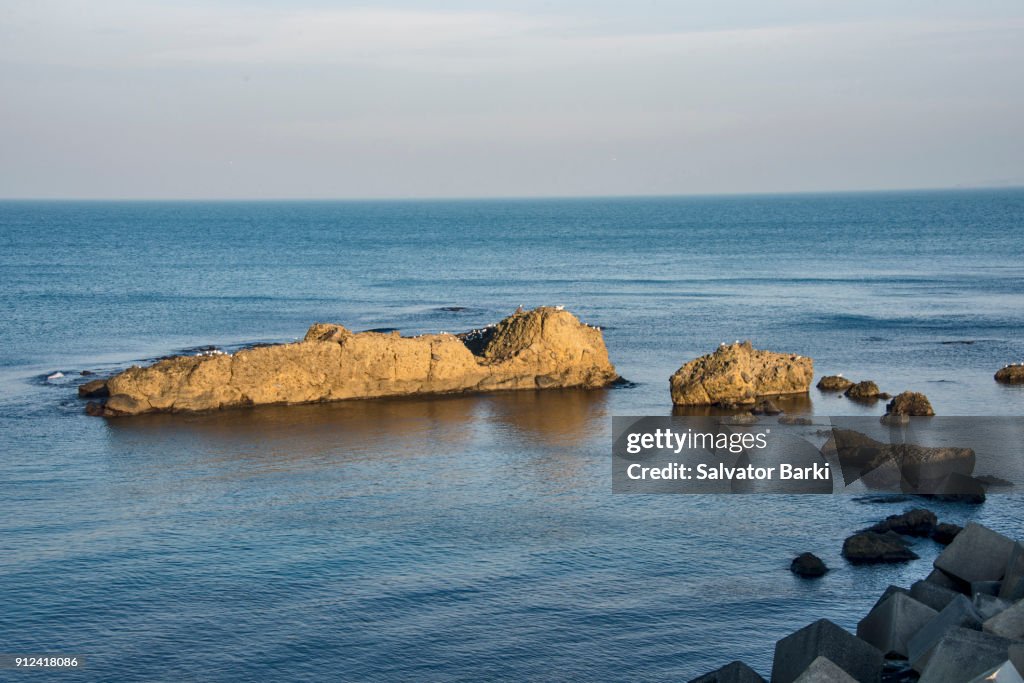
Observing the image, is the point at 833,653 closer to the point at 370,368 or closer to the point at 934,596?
the point at 934,596

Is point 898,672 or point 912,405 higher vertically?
point 912,405

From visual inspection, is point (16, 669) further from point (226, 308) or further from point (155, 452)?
point (226, 308)

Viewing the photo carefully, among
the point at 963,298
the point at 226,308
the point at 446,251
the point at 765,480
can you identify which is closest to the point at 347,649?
the point at 765,480

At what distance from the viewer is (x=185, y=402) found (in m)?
53.5

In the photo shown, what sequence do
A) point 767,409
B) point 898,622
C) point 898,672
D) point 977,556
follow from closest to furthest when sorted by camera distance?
1. point 898,672
2. point 898,622
3. point 977,556
4. point 767,409

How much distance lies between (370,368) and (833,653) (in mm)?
36278

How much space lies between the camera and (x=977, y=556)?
2881 cm

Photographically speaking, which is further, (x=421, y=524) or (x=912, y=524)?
(x=421, y=524)

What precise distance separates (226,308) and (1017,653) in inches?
3070

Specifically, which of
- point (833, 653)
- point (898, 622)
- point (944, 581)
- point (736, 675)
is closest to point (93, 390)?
point (944, 581)

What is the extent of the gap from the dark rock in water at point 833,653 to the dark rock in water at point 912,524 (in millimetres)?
12699

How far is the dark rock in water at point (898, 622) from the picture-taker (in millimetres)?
25281

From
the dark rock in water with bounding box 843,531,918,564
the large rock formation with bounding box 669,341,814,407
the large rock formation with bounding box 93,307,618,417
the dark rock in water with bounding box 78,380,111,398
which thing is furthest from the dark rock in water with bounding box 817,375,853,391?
the dark rock in water with bounding box 78,380,111,398

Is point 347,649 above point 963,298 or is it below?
below
